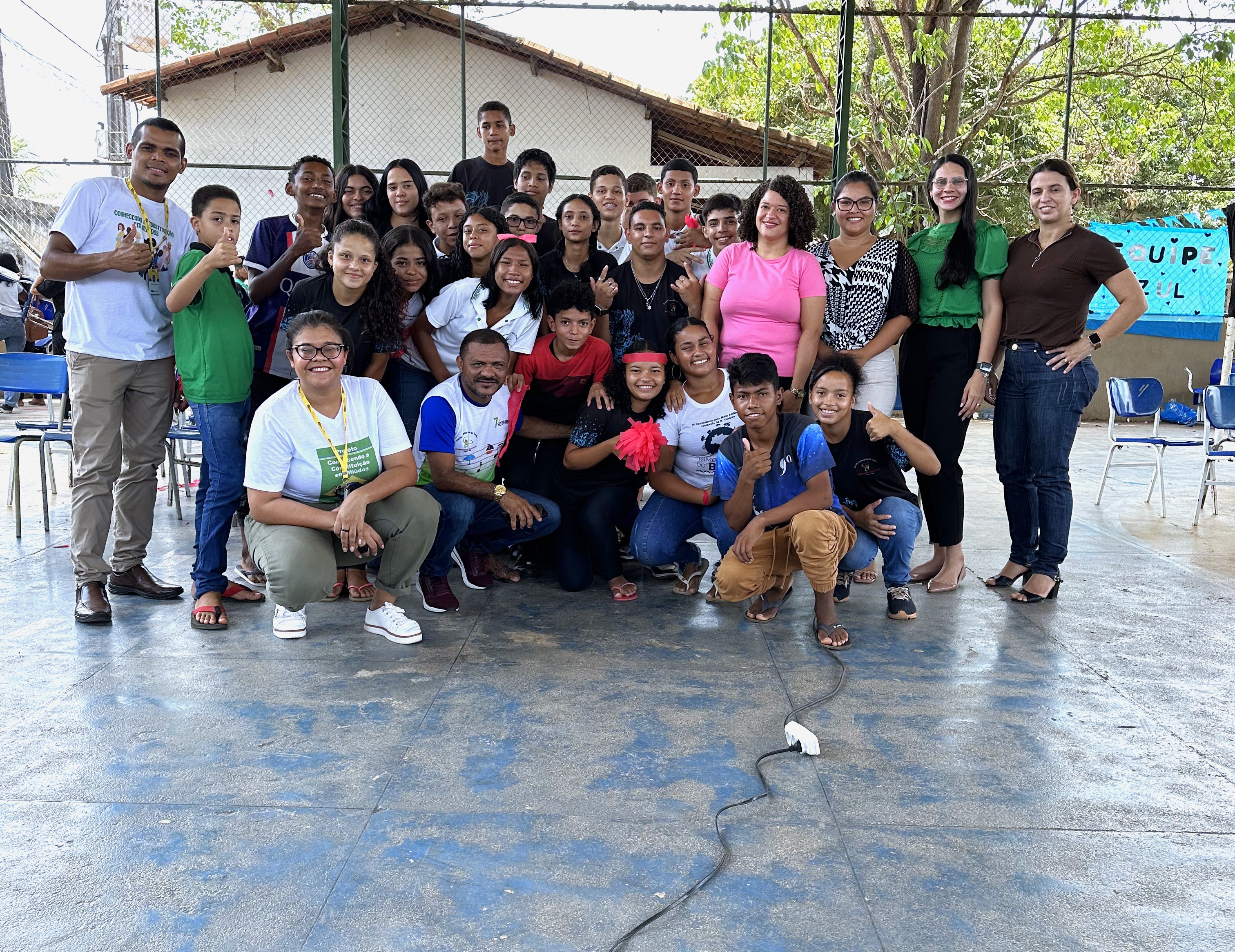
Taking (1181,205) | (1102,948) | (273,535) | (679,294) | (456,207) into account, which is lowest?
(1102,948)

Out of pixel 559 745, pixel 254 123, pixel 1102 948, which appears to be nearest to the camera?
pixel 1102 948

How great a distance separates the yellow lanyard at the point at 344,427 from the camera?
3.70 m

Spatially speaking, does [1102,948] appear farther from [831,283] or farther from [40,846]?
[831,283]

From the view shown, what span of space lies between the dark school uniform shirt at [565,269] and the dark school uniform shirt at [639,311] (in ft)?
0.22

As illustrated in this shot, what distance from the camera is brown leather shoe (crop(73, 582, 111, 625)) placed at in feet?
12.8

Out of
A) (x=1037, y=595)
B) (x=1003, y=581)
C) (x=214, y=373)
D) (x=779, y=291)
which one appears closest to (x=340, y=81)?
(x=214, y=373)

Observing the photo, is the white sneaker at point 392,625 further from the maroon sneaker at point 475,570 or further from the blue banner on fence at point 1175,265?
the blue banner on fence at point 1175,265

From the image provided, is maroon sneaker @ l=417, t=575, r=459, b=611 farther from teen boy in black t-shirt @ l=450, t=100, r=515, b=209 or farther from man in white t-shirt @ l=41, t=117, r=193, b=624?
teen boy in black t-shirt @ l=450, t=100, r=515, b=209

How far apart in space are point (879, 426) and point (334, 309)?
86.3 inches

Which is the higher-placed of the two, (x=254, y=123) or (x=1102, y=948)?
(x=254, y=123)

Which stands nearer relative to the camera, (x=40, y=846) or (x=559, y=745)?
(x=40, y=846)

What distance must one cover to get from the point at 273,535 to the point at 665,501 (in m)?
1.66

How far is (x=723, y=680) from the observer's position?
3.44 m

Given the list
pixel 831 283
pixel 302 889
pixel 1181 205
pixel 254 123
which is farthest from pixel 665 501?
pixel 1181 205
